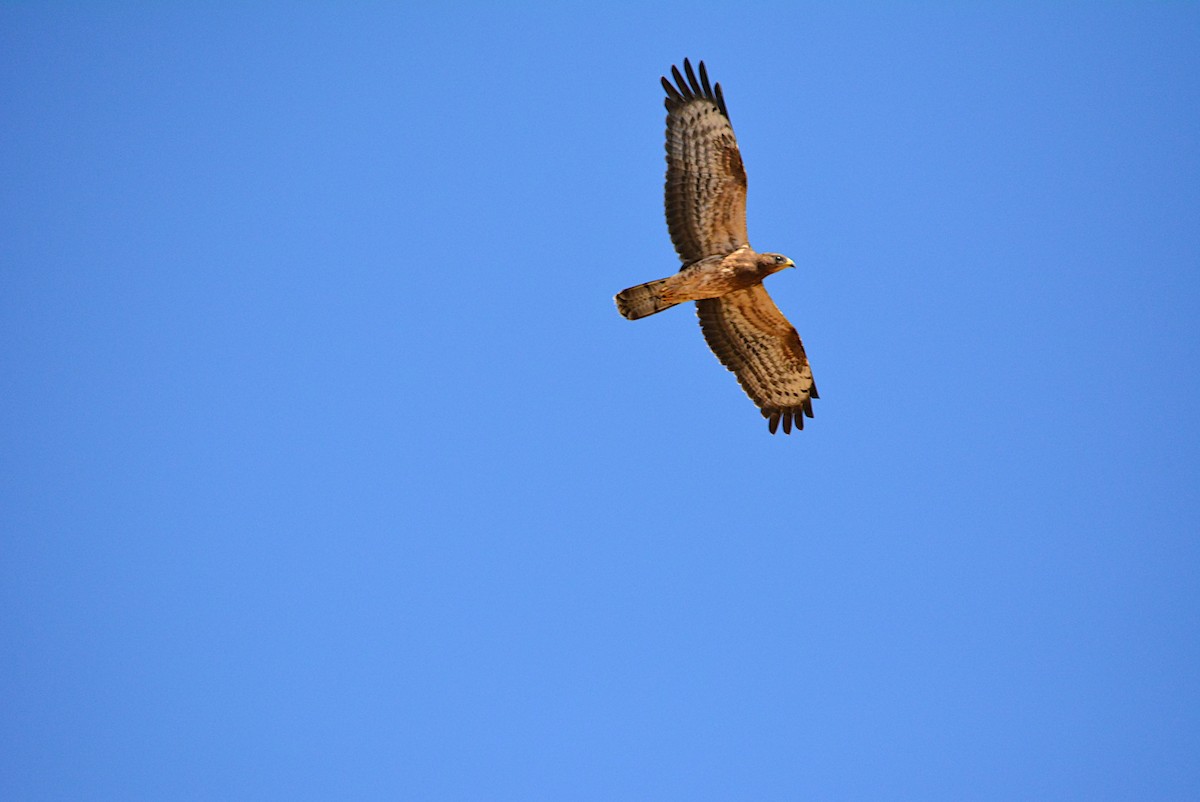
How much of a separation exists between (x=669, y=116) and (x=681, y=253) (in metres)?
1.71

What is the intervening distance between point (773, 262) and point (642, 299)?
5.54 ft

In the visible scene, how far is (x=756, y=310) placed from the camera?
608 inches

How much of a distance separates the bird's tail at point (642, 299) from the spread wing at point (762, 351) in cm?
80

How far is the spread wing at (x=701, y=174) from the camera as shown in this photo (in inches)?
578

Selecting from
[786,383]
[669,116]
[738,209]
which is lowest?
[786,383]

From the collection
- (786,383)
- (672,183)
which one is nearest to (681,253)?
(672,183)

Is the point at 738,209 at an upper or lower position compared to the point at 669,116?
lower

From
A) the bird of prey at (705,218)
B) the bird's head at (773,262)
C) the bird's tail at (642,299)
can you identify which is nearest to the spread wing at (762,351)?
the bird of prey at (705,218)

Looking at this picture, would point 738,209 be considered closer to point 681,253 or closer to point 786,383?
point 681,253

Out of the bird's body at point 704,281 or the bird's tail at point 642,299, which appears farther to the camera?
the bird's tail at point 642,299

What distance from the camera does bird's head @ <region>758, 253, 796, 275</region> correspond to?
1475cm

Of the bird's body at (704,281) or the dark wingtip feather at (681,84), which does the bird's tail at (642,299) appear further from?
the dark wingtip feather at (681,84)

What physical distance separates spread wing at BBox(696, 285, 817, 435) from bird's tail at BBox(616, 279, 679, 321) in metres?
0.80

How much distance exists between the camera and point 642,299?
15078 millimetres
